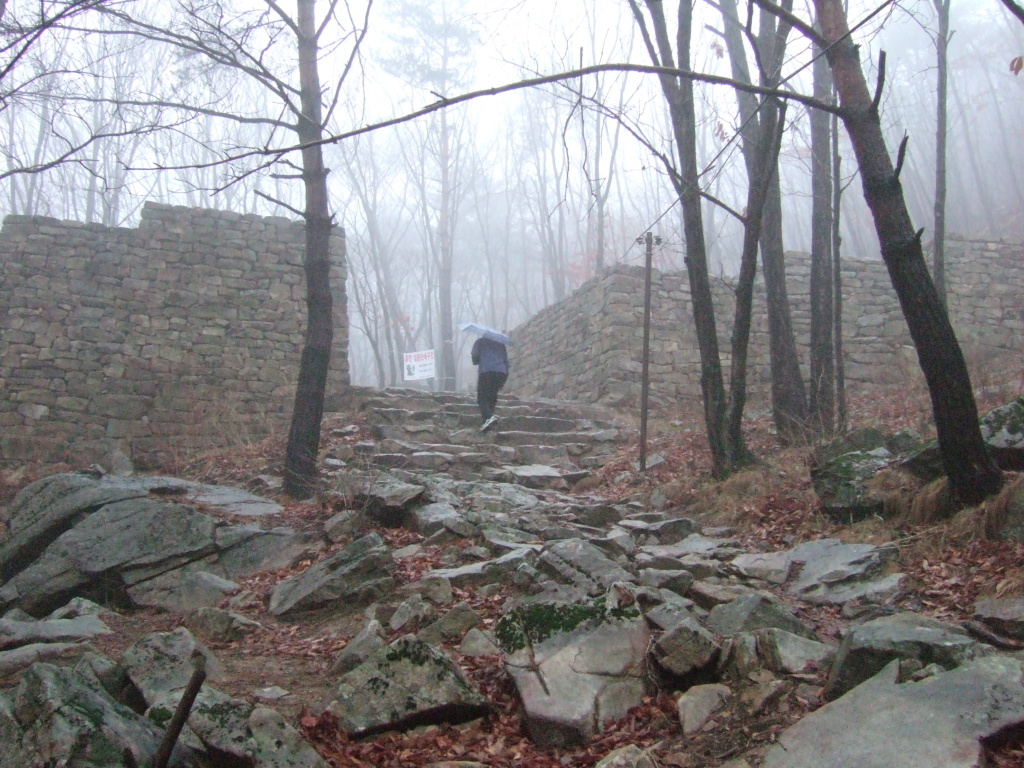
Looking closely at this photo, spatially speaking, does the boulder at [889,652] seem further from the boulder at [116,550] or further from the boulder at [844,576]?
the boulder at [116,550]

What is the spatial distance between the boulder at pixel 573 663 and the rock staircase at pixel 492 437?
466cm

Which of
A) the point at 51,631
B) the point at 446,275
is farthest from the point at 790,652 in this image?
the point at 446,275

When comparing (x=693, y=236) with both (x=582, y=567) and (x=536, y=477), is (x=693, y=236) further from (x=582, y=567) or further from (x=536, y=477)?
(x=582, y=567)

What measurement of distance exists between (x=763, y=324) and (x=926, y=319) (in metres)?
8.92

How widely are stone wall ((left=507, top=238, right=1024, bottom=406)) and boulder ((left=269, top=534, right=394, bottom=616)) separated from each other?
24.1 ft

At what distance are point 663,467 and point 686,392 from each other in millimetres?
4275

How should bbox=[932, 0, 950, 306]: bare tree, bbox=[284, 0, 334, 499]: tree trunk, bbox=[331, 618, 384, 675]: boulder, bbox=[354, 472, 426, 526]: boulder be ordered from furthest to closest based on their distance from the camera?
bbox=[932, 0, 950, 306]: bare tree
bbox=[284, 0, 334, 499]: tree trunk
bbox=[354, 472, 426, 526]: boulder
bbox=[331, 618, 384, 675]: boulder

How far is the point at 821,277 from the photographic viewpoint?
8.95 meters

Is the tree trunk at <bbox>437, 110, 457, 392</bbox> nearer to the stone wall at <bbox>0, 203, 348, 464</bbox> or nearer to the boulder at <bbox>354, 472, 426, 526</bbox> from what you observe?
the stone wall at <bbox>0, 203, 348, 464</bbox>

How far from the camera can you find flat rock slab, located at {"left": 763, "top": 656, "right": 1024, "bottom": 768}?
2.27 metres

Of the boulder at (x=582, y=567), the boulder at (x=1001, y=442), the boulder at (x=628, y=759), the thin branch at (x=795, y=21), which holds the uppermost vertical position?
the thin branch at (x=795, y=21)

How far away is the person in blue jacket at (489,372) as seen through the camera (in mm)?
10062

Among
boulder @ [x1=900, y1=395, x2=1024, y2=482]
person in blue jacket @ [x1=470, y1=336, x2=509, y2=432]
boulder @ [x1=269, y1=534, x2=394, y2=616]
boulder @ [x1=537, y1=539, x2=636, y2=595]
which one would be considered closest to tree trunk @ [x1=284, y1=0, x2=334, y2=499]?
boulder @ [x1=269, y1=534, x2=394, y2=616]

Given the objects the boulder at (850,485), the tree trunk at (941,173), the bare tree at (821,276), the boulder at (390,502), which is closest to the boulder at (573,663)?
the boulder at (850,485)
